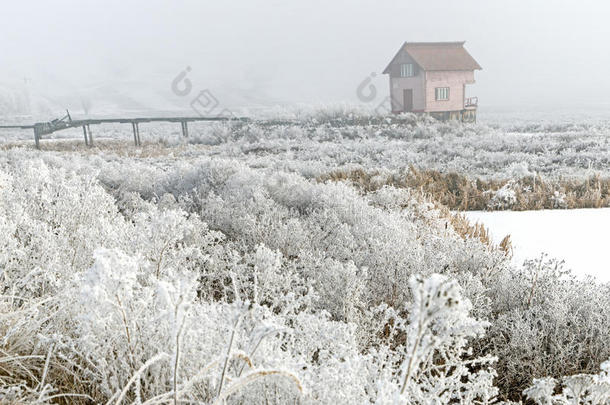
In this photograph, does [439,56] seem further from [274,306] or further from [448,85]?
[274,306]

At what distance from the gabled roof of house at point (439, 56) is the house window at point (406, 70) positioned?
0.80 m

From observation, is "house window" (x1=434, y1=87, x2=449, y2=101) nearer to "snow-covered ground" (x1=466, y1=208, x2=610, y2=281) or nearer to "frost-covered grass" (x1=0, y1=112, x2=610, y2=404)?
"snow-covered ground" (x1=466, y1=208, x2=610, y2=281)

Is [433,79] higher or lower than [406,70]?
lower

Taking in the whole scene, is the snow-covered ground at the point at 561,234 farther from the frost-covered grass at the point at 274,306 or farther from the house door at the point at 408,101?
the house door at the point at 408,101

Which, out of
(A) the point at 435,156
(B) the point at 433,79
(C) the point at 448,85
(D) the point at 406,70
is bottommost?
(A) the point at 435,156

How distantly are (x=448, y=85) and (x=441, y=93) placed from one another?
88 centimetres

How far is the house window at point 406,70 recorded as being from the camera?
3372cm

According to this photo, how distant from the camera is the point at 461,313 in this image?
1.16 metres

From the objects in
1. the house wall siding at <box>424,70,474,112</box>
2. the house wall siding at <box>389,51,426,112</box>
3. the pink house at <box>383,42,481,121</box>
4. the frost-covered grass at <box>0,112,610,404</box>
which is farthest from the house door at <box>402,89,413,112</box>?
the frost-covered grass at <box>0,112,610,404</box>

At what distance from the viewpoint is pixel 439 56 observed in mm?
34062

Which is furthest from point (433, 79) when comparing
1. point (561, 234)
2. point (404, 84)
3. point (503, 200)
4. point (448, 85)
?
point (561, 234)

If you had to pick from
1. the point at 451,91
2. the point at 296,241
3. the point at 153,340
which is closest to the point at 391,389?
the point at 153,340

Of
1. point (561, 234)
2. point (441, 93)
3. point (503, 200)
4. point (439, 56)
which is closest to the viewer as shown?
point (561, 234)

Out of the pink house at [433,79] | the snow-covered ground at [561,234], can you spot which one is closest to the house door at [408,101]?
the pink house at [433,79]
